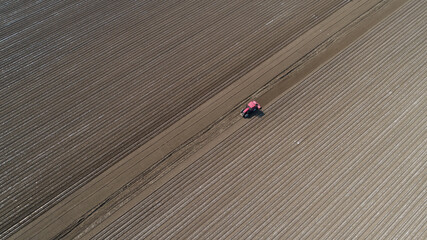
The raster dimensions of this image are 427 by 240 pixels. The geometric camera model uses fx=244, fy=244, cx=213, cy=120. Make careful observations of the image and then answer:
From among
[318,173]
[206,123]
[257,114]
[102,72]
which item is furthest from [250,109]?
[102,72]

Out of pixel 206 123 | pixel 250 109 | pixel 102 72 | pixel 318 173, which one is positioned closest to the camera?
pixel 318 173

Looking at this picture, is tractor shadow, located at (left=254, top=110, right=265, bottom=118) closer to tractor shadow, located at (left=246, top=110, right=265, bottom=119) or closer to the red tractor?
tractor shadow, located at (left=246, top=110, right=265, bottom=119)

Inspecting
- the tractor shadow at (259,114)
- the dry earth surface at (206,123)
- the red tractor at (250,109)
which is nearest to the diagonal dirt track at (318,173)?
the dry earth surface at (206,123)

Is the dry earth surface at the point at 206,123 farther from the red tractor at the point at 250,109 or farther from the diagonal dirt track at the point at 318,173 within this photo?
the red tractor at the point at 250,109

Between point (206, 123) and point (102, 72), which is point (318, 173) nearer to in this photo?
point (206, 123)

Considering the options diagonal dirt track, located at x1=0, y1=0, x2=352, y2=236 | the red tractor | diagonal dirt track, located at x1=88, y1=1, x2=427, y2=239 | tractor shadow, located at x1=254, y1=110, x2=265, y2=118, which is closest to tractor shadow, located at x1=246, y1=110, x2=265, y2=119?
tractor shadow, located at x1=254, y1=110, x2=265, y2=118

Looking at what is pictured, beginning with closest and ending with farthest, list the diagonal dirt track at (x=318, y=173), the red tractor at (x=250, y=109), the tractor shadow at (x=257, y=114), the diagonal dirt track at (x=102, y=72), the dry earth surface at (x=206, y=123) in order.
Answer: the diagonal dirt track at (x=318, y=173) < the dry earth surface at (x=206, y=123) < the diagonal dirt track at (x=102, y=72) < the red tractor at (x=250, y=109) < the tractor shadow at (x=257, y=114)
